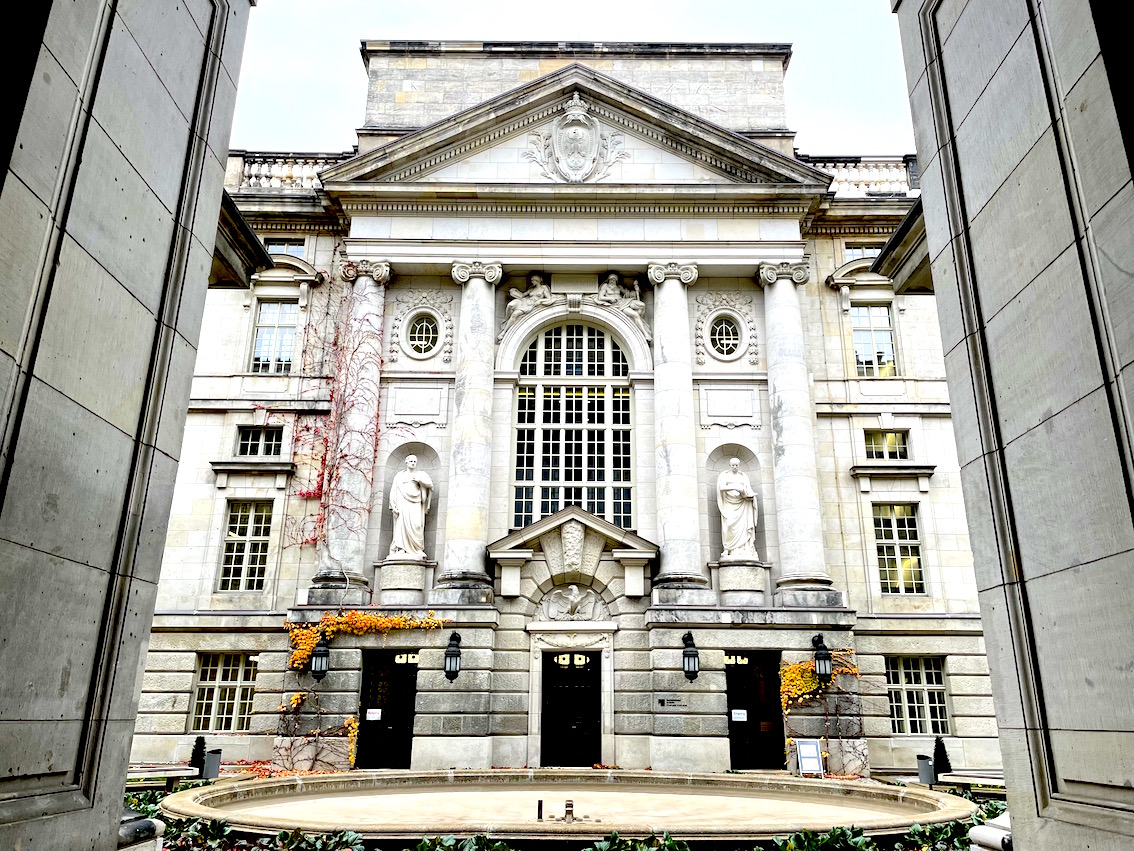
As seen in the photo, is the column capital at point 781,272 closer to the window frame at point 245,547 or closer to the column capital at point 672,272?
the column capital at point 672,272

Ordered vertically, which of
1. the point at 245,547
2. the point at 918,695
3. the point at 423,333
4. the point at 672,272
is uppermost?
the point at 672,272

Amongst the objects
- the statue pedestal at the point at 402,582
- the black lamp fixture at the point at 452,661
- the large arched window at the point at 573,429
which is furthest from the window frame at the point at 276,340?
the black lamp fixture at the point at 452,661

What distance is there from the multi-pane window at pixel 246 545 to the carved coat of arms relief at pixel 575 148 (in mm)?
14374

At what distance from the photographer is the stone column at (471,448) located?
954 inches

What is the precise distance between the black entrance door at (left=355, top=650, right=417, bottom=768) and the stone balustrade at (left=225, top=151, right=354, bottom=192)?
17017 mm

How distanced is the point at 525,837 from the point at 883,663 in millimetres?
18482

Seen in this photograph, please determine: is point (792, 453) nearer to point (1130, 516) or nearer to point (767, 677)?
point (767, 677)

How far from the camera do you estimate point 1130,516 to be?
5.71 m

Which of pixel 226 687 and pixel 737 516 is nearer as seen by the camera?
pixel 737 516

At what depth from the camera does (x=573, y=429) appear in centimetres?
2692

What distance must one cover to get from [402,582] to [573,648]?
5272 mm

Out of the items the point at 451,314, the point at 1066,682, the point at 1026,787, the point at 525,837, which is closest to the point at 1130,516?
the point at 1066,682

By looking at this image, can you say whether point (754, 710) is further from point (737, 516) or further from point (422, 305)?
point (422, 305)

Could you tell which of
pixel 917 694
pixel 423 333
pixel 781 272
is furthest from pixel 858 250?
pixel 423 333
